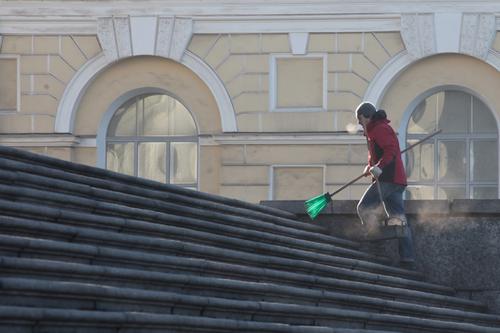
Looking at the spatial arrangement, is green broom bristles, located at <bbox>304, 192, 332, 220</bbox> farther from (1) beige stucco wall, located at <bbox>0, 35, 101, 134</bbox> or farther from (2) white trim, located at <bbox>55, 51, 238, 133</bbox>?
(1) beige stucco wall, located at <bbox>0, 35, 101, 134</bbox>

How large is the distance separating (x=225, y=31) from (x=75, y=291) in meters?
20.4

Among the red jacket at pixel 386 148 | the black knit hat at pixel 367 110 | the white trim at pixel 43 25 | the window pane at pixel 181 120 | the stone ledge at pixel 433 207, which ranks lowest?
the stone ledge at pixel 433 207

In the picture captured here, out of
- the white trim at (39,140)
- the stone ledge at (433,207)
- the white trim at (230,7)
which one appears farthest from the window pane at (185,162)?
the stone ledge at (433,207)

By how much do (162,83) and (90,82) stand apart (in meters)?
1.22

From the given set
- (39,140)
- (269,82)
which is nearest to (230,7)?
(269,82)

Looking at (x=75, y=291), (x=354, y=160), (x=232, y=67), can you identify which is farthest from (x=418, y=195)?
(x=75, y=291)

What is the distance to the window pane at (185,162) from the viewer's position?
32188mm

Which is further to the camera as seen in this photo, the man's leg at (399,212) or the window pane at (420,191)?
the window pane at (420,191)

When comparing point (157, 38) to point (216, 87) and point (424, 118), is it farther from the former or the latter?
point (424, 118)

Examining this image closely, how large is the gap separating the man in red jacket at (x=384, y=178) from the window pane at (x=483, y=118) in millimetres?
14555

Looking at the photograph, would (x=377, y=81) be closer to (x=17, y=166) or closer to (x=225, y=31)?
(x=225, y=31)

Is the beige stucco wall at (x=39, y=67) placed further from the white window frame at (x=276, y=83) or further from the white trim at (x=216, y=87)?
the white window frame at (x=276, y=83)

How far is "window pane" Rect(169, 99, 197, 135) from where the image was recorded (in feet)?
105

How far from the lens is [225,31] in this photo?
3172 cm
